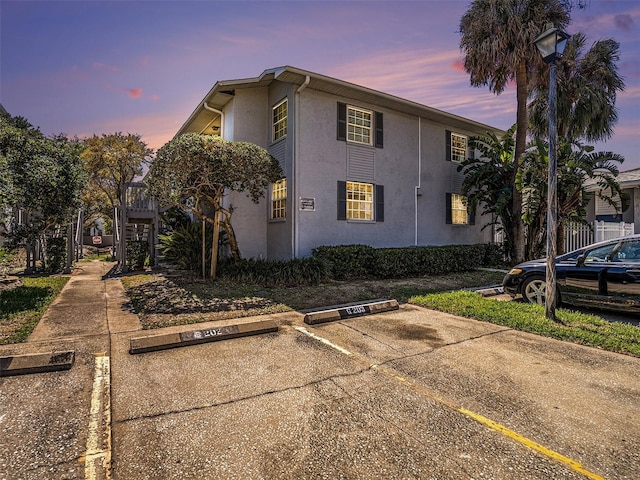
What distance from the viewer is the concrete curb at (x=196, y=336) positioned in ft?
15.3

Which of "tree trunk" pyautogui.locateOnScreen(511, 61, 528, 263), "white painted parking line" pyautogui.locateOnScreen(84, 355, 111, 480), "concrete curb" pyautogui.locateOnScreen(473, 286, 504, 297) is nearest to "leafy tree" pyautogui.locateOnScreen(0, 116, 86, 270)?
"white painted parking line" pyautogui.locateOnScreen(84, 355, 111, 480)

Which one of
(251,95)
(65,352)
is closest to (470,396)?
(65,352)

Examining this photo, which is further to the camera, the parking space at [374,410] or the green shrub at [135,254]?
the green shrub at [135,254]

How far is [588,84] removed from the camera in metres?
14.6

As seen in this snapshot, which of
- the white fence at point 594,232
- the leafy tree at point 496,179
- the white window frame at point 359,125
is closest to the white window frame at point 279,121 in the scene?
the white window frame at point 359,125

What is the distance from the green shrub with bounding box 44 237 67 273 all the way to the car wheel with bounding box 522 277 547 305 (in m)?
14.2

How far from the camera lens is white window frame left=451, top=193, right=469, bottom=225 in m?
15.1

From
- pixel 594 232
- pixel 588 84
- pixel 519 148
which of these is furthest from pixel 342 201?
pixel 588 84

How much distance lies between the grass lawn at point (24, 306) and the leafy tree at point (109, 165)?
16664 millimetres

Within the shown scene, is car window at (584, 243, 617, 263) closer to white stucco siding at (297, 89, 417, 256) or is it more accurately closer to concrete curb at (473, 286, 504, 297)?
concrete curb at (473, 286, 504, 297)

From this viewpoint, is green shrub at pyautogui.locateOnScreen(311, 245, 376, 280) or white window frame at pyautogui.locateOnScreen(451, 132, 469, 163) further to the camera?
white window frame at pyautogui.locateOnScreen(451, 132, 469, 163)

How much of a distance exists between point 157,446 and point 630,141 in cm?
1866

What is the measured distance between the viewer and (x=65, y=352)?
4270mm

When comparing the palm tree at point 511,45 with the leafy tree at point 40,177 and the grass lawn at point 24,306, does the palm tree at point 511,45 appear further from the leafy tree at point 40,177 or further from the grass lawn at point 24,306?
the grass lawn at point 24,306
